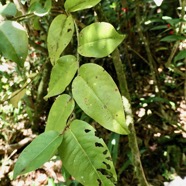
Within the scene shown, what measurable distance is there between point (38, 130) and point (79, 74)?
1677mm

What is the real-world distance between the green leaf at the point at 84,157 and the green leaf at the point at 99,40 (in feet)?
0.37

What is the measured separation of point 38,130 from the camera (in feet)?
7.01

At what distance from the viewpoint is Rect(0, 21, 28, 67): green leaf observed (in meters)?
0.50

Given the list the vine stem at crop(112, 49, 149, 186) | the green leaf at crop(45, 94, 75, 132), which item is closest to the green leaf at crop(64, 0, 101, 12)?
the green leaf at crop(45, 94, 75, 132)

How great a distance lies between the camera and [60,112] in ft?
1.72

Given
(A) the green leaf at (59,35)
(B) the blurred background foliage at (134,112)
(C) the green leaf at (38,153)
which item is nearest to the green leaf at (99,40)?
(A) the green leaf at (59,35)

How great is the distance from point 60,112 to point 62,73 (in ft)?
0.21

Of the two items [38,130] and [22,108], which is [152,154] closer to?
[38,130]

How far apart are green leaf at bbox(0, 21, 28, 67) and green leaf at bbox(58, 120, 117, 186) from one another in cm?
13

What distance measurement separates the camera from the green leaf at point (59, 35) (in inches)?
21.5

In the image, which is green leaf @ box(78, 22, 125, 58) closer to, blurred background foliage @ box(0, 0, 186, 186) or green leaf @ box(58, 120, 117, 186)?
green leaf @ box(58, 120, 117, 186)

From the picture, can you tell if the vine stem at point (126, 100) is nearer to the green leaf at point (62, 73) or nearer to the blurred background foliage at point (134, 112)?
the green leaf at point (62, 73)

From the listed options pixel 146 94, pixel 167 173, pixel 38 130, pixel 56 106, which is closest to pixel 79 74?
pixel 56 106

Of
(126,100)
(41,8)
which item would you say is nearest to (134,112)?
(126,100)
